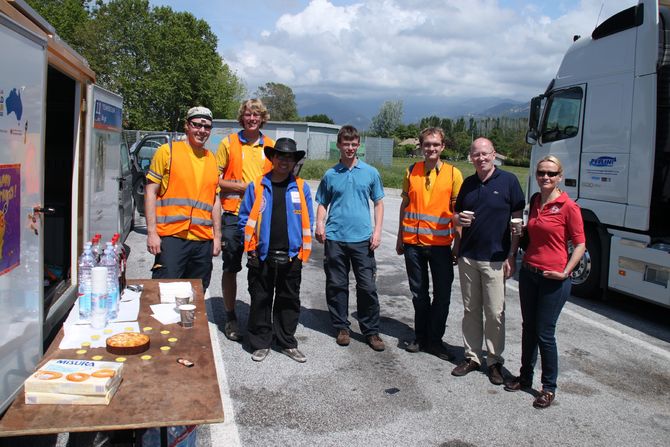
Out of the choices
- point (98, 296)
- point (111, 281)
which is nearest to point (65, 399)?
point (98, 296)

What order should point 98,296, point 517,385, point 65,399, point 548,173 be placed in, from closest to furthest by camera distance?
point 65,399 → point 98,296 → point 548,173 → point 517,385

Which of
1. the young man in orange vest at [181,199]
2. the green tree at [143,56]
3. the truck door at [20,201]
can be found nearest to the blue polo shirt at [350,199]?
the young man in orange vest at [181,199]

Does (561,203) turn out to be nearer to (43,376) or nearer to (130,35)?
(43,376)

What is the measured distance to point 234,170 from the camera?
4730 mm

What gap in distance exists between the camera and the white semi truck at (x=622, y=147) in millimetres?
6055

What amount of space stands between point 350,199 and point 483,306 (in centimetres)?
145

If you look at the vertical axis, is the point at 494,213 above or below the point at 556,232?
above

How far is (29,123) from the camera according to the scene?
2.39 metres

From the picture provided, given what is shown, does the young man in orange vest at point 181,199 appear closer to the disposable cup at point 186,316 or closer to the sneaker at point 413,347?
the disposable cup at point 186,316

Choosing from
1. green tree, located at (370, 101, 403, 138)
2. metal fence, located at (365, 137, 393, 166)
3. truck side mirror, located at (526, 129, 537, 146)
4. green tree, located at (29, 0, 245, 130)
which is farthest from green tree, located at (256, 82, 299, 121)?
truck side mirror, located at (526, 129, 537, 146)

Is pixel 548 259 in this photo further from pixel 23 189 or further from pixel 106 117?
pixel 106 117

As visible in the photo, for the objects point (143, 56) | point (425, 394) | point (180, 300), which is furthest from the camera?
point (143, 56)

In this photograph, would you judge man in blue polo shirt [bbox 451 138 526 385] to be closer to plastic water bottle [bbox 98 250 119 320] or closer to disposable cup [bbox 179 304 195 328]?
disposable cup [bbox 179 304 195 328]

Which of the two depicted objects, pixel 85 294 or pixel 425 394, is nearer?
pixel 85 294
